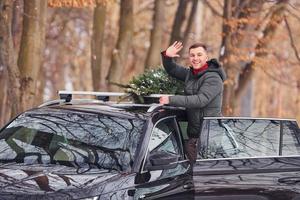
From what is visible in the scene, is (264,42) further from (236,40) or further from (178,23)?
(178,23)

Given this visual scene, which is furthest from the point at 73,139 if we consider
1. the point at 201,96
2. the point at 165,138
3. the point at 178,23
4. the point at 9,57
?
the point at 178,23

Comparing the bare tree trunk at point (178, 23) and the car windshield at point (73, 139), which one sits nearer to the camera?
the car windshield at point (73, 139)

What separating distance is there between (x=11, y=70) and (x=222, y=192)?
188 inches

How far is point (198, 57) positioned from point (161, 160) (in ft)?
6.18

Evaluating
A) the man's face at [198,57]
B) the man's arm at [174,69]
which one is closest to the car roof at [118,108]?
the man's face at [198,57]

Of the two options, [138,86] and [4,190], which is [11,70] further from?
[4,190]

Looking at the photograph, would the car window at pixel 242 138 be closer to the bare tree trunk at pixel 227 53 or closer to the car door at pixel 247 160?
the car door at pixel 247 160

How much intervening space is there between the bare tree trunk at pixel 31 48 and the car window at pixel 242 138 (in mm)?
4314

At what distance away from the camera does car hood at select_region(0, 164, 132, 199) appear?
575cm

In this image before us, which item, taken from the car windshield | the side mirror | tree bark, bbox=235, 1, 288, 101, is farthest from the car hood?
tree bark, bbox=235, 1, 288, 101

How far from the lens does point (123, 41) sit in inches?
677

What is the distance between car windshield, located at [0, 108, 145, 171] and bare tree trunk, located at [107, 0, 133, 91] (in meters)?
9.75

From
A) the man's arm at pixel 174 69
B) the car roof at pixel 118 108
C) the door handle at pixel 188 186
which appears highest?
the man's arm at pixel 174 69

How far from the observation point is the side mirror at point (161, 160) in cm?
643
